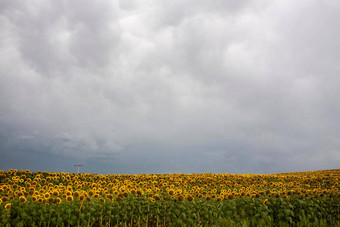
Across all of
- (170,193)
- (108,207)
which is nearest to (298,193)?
(170,193)

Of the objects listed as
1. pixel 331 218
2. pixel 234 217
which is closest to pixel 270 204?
pixel 234 217

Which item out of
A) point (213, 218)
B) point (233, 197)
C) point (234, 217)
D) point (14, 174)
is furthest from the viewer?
point (14, 174)

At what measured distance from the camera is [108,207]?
10.0 metres

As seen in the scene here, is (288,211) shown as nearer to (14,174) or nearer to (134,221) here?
(134,221)

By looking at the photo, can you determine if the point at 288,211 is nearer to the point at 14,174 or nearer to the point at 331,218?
the point at 331,218

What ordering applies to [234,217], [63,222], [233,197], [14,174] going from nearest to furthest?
[63,222], [234,217], [233,197], [14,174]

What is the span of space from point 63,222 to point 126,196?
276 cm

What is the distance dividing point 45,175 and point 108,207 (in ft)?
42.6

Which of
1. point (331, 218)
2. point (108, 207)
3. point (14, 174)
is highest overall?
point (14, 174)

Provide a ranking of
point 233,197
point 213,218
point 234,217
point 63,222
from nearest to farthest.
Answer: point 63,222 < point 213,218 < point 234,217 < point 233,197

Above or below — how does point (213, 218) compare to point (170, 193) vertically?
below

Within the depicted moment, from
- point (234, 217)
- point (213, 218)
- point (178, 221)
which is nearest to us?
point (178, 221)

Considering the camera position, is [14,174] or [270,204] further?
[14,174]

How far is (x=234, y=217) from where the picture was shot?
11.6m
